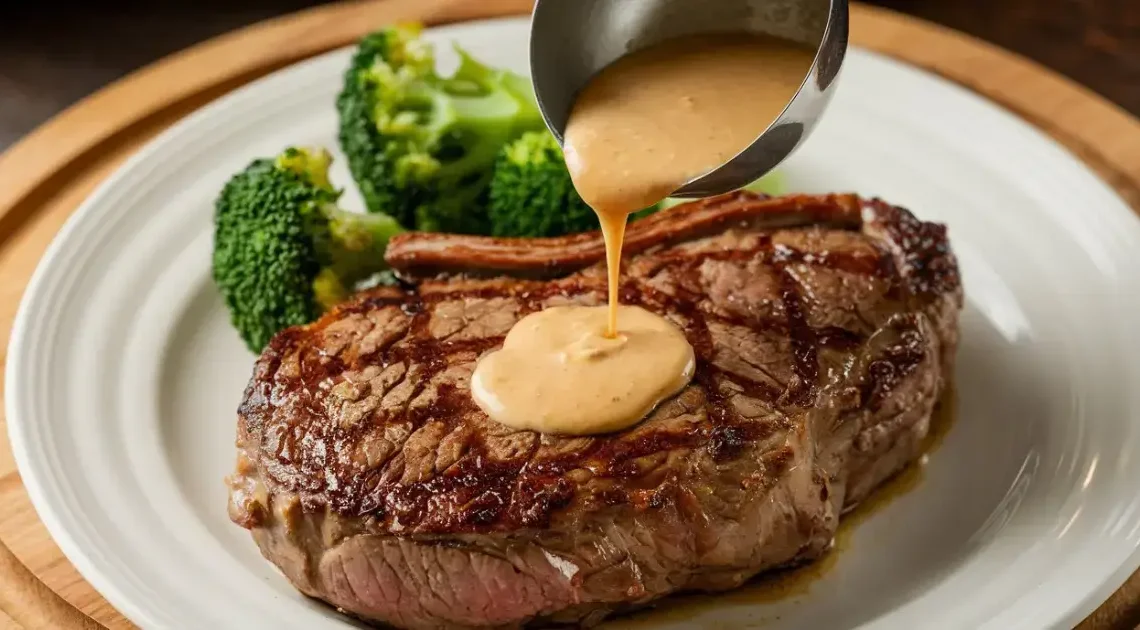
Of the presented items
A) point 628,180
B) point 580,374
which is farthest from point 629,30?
point 580,374

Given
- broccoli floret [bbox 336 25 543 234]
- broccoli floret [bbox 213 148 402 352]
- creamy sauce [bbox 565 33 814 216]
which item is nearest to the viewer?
creamy sauce [bbox 565 33 814 216]

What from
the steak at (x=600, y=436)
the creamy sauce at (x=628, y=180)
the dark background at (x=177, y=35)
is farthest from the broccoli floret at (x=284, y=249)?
the dark background at (x=177, y=35)

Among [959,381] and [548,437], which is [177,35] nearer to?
[548,437]

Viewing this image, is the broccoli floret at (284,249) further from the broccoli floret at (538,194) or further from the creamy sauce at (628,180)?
the creamy sauce at (628,180)

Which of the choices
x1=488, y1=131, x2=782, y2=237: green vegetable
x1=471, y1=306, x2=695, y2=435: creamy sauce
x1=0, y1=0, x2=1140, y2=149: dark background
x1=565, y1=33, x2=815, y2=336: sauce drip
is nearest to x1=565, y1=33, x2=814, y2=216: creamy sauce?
x1=565, y1=33, x2=815, y2=336: sauce drip

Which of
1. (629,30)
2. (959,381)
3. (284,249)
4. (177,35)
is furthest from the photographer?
(177,35)

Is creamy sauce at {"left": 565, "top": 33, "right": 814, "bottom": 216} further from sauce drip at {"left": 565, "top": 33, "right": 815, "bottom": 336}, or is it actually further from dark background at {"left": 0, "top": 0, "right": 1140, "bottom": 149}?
dark background at {"left": 0, "top": 0, "right": 1140, "bottom": 149}
